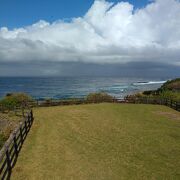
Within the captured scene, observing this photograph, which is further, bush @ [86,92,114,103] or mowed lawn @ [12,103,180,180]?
bush @ [86,92,114,103]

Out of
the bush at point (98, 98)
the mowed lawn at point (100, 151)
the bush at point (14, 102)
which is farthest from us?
the bush at point (98, 98)

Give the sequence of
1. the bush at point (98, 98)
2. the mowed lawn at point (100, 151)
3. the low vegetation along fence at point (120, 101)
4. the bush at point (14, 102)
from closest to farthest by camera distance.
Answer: the mowed lawn at point (100, 151) → the bush at point (14, 102) → the low vegetation along fence at point (120, 101) → the bush at point (98, 98)

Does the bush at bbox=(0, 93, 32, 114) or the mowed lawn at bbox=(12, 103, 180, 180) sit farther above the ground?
the bush at bbox=(0, 93, 32, 114)

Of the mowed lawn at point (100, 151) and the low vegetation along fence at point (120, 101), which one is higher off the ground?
the low vegetation along fence at point (120, 101)

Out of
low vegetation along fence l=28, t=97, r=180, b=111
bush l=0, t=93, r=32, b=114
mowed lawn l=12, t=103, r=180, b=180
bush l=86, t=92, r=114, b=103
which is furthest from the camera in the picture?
bush l=86, t=92, r=114, b=103

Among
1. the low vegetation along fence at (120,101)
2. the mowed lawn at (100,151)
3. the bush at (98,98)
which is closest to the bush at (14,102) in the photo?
the low vegetation along fence at (120,101)

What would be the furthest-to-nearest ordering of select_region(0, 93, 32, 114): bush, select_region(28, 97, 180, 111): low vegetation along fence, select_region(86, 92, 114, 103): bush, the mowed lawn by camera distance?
select_region(86, 92, 114, 103): bush → select_region(28, 97, 180, 111): low vegetation along fence → select_region(0, 93, 32, 114): bush → the mowed lawn

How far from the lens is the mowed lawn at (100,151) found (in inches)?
419

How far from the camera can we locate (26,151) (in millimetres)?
13500

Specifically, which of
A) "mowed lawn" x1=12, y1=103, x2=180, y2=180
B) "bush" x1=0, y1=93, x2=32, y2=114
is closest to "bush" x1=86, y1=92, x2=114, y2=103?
"bush" x1=0, y1=93, x2=32, y2=114

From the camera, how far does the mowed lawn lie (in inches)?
419

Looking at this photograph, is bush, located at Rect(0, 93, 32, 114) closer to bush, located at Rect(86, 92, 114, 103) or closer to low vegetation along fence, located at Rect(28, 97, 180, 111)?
low vegetation along fence, located at Rect(28, 97, 180, 111)

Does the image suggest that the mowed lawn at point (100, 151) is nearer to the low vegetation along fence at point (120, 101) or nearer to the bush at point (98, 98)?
the low vegetation along fence at point (120, 101)

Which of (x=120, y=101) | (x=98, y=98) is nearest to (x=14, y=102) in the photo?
(x=98, y=98)
